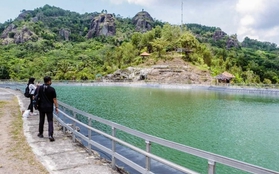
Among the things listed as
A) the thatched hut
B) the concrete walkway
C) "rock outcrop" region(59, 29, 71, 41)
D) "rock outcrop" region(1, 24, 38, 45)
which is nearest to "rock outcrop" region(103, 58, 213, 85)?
the thatched hut

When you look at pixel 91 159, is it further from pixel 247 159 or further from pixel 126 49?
pixel 126 49

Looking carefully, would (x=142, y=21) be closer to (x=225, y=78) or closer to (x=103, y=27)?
(x=103, y=27)

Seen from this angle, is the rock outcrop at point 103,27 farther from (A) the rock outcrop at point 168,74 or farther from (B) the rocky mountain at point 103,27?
(A) the rock outcrop at point 168,74

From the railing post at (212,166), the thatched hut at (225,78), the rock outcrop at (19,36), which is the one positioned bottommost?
the railing post at (212,166)

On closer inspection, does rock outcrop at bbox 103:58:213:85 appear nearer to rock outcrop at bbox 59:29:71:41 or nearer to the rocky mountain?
the rocky mountain

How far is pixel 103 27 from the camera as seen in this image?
164125 mm

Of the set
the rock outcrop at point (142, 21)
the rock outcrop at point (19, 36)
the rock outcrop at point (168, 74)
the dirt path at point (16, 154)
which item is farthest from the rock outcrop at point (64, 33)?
the dirt path at point (16, 154)

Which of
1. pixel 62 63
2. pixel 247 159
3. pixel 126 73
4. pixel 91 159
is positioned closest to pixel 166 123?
pixel 247 159

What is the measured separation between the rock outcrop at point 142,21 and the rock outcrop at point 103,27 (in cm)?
1823

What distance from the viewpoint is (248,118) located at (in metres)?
19.8

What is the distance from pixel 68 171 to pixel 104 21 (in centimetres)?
16901

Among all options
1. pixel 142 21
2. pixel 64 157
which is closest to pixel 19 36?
pixel 142 21

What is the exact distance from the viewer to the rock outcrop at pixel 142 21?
17725cm

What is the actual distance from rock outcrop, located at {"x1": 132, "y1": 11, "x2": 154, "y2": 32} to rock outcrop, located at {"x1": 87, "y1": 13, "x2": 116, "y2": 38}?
18235mm
